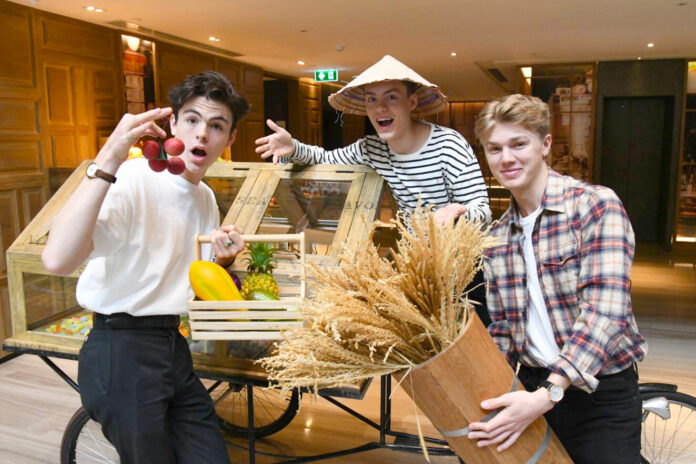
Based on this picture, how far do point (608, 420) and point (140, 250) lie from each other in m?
1.35

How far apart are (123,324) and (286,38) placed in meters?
6.00

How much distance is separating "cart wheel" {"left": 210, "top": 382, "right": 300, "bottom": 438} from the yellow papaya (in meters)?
1.43

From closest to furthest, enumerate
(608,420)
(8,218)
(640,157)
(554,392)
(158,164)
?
(554,392) → (158,164) → (608,420) → (8,218) → (640,157)

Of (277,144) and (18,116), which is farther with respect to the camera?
(18,116)

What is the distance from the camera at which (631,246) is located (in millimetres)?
1395

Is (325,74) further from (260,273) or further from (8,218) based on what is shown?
(260,273)

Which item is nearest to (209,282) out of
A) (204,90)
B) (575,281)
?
(204,90)

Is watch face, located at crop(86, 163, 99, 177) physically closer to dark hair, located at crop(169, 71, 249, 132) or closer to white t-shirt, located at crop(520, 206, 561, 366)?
dark hair, located at crop(169, 71, 249, 132)

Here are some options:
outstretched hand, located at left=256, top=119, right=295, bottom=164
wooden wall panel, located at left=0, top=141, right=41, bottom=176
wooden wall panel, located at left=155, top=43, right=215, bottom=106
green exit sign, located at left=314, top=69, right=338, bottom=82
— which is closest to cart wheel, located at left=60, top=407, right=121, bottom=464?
outstretched hand, located at left=256, top=119, right=295, bottom=164

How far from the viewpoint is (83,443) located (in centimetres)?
245

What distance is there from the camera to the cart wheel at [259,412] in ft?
10.0

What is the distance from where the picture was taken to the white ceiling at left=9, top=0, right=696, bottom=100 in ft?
17.4

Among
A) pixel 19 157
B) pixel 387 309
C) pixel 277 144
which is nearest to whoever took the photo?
pixel 387 309

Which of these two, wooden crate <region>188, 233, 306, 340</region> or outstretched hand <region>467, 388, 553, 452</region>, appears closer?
outstretched hand <region>467, 388, 553, 452</region>
